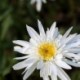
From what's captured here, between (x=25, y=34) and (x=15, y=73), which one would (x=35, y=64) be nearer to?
(x=15, y=73)

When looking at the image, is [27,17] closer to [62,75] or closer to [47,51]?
[47,51]

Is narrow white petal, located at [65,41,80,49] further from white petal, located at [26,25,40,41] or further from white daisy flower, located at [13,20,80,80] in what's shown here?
white petal, located at [26,25,40,41]

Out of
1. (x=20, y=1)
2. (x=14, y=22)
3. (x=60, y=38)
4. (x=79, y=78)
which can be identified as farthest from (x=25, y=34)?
(x=60, y=38)

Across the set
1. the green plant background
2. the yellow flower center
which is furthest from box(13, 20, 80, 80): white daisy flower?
Result: the green plant background

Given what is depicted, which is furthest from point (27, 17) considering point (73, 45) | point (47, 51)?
point (73, 45)

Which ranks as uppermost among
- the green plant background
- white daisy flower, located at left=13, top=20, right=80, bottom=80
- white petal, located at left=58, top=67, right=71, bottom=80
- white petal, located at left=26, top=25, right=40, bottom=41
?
the green plant background

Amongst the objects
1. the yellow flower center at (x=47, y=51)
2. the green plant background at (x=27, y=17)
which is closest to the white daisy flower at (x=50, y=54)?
the yellow flower center at (x=47, y=51)

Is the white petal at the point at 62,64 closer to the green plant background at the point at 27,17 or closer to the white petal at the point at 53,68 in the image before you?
the white petal at the point at 53,68
